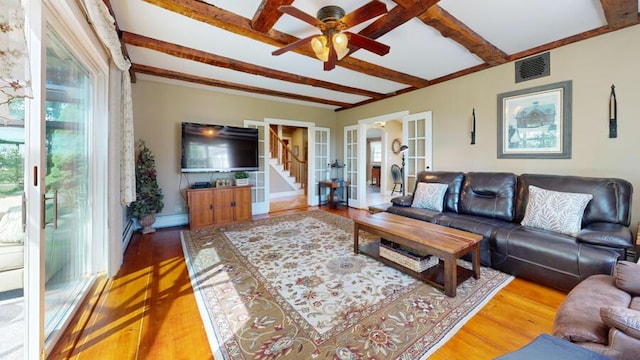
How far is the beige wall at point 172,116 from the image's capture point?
4.27 m

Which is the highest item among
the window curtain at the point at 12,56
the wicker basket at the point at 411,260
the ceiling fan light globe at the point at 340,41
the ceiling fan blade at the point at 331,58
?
the ceiling fan light globe at the point at 340,41

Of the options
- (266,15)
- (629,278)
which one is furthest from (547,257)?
(266,15)

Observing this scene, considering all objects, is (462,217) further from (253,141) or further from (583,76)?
(253,141)

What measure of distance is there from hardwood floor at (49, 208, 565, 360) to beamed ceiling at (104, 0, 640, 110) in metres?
2.48

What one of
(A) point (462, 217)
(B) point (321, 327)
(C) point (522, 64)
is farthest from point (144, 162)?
(C) point (522, 64)

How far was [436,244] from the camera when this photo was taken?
2189mm

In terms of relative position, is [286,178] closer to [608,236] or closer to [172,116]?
[172,116]

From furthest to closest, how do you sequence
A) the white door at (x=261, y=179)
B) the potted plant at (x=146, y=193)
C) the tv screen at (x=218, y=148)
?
the white door at (x=261, y=179)
the tv screen at (x=218, y=148)
the potted plant at (x=146, y=193)

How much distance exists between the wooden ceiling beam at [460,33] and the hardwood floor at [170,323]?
2515mm

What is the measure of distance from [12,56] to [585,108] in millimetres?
4573

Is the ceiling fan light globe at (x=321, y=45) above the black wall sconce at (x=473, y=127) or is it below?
above

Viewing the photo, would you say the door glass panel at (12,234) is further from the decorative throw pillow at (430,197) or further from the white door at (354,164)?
the white door at (354,164)

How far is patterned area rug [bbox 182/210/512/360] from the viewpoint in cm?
158

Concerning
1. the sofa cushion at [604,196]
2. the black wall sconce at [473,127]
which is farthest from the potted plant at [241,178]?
the sofa cushion at [604,196]
